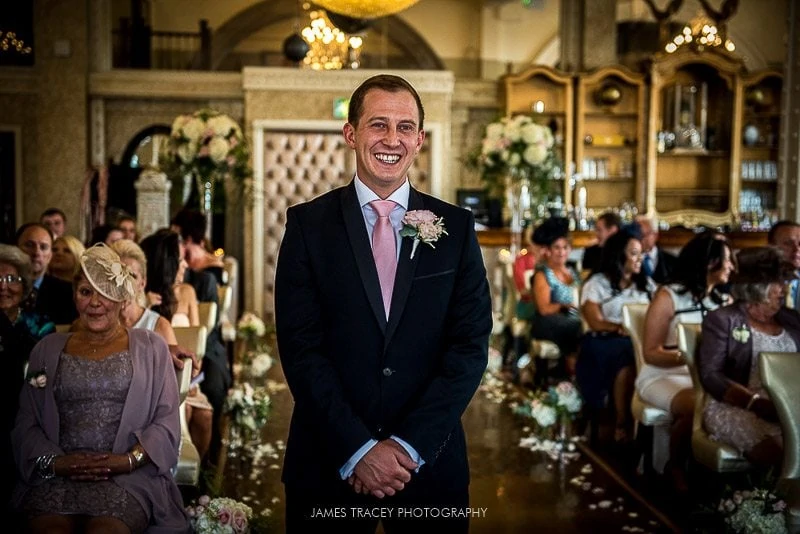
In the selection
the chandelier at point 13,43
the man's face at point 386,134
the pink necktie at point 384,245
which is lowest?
the pink necktie at point 384,245

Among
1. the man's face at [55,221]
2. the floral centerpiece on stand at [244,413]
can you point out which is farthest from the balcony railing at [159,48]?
the floral centerpiece on stand at [244,413]

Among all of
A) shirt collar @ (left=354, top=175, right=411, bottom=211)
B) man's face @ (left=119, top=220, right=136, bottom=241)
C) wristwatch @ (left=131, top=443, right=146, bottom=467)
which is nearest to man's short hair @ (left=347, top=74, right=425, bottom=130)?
shirt collar @ (left=354, top=175, right=411, bottom=211)

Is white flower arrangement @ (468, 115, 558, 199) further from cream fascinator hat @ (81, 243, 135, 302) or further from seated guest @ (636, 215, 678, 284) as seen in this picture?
cream fascinator hat @ (81, 243, 135, 302)

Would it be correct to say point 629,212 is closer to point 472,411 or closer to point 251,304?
point 251,304

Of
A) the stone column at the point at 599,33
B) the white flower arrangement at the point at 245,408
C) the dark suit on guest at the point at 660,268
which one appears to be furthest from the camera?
the stone column at the point at 599,33

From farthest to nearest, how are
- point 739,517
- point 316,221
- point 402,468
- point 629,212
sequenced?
point 629,212 → point 739,517 → point 316,221 → point 402,468

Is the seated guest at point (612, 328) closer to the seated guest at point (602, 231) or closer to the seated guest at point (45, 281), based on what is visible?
the seated guest at point (602, 231)

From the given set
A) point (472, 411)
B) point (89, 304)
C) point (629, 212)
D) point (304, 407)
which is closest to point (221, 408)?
point (472, 411)

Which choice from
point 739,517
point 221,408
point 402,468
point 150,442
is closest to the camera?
point 402,468

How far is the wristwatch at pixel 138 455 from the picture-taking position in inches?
119

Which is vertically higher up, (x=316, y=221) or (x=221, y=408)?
(x=316, y=221)

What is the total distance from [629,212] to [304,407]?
9.48 meters

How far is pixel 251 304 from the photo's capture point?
11312 mm

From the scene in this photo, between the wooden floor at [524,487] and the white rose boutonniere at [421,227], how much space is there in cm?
211
